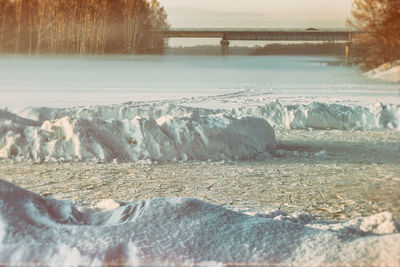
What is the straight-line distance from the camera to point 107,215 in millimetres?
1275

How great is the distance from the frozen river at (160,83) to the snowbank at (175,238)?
1395 millimetres

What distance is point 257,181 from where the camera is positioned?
2219mm

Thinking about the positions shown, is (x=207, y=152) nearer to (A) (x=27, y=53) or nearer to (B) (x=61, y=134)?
(B) (x=61, y=134)

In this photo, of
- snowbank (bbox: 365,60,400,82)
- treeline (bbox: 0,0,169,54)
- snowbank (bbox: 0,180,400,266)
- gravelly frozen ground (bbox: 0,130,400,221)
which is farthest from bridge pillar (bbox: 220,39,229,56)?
snowbank (bbox: 365,60,400,82)

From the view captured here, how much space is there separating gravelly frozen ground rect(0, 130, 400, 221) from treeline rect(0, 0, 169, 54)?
532 millimetres

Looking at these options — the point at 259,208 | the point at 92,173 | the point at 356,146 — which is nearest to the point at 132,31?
the point at 92,173

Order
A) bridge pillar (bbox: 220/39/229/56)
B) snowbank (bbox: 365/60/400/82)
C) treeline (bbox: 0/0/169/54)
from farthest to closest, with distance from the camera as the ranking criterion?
1. snowbank (bbox: 365/60/400/82)
2. treeline (bbox: 0/0/169/54)
3. bridge pillar (bbox: 220/39/229/56)

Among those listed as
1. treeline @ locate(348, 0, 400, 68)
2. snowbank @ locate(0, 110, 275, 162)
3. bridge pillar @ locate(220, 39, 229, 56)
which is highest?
treeline @ locate(348, 0, 400, 68)

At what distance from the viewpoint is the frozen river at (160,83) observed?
12.2ft

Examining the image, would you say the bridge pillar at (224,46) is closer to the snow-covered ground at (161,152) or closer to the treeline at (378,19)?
the snow-covered ground at (161,152)

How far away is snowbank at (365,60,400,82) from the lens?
7.90 m

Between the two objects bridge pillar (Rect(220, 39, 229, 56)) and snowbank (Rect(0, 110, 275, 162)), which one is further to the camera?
snowbank (Rect(0, 110, 275, 162))

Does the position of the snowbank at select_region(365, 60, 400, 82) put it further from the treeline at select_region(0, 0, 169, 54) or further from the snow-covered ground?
the treeline at select_region(0, 0, 169, 54)

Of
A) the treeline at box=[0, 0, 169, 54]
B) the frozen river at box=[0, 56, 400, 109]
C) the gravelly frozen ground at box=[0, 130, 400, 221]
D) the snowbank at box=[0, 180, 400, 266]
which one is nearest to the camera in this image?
the snowbank at box=[0, 180, 400, 266]
